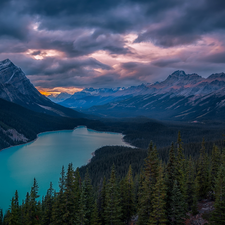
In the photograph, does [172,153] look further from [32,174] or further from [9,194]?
[32,174]

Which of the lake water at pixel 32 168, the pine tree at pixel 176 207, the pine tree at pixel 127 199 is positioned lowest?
the lake water at pixel 32 168

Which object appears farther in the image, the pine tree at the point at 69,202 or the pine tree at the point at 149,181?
the pine tree at the point at 69,202

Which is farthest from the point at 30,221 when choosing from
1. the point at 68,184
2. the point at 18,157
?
the point at 18,157

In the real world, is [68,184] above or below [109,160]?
above

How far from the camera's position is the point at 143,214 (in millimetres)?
28422

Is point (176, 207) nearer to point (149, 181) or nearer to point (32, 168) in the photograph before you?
point (149, 181)

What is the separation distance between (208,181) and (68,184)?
32709 mm

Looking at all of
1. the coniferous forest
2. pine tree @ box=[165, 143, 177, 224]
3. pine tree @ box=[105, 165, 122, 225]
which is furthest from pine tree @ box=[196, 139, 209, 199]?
pine tree @ box=[105, 165, 122, 225]

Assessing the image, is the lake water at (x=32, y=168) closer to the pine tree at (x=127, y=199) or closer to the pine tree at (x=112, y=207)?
the pine tree at (x=127, y=199)

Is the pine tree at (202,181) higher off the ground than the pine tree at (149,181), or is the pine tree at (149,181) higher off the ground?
the pine tree at (149,181)

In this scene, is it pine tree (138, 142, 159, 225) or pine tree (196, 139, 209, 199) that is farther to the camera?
pine tree (196, 139, 209, 199)

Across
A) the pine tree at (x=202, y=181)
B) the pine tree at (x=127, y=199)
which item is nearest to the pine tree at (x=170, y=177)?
the pine tree at (x=127, y=199)

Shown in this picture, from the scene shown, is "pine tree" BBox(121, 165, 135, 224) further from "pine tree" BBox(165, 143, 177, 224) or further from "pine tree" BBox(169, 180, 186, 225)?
"pine tree" BBox(169, 180, 186, 225)

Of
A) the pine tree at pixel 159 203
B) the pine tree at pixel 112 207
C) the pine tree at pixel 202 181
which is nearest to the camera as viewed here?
the pine tree at pixel 159 203
